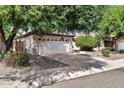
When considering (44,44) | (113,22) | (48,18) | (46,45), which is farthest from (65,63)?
(113,22)

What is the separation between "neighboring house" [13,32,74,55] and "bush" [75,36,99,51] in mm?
1564

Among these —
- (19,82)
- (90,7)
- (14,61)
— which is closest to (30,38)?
(14,61)

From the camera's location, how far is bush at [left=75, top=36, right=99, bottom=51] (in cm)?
3183

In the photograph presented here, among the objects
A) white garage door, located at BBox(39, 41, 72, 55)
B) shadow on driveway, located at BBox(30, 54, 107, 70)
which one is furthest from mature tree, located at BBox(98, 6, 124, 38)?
shadow on driveway, located at BBox(30, 54, 107, 70)

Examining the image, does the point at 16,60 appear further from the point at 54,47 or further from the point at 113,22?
the point at 113,22

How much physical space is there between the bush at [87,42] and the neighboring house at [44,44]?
5.13ft

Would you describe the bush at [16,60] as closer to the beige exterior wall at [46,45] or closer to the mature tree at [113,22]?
the beige exterior wall at [46,45]

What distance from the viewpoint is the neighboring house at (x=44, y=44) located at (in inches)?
1063

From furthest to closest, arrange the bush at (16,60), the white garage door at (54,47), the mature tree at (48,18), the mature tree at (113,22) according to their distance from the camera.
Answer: the mature tree at (113,22) < the white garage door at (54,47) < the bush at (16,60) < the mature tree at (48,18)

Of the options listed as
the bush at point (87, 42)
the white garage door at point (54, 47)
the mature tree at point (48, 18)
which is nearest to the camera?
the mature tree at point (48, 18)

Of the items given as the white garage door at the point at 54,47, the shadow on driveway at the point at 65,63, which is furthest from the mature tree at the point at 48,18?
the white garage door at the point at 54,47

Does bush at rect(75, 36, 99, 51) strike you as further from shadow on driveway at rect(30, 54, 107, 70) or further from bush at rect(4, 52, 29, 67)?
bush at rect(4, 52, 29, 67)

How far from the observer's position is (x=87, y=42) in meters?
32.0

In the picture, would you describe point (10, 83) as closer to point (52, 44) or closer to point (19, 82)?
point (19, 82)
